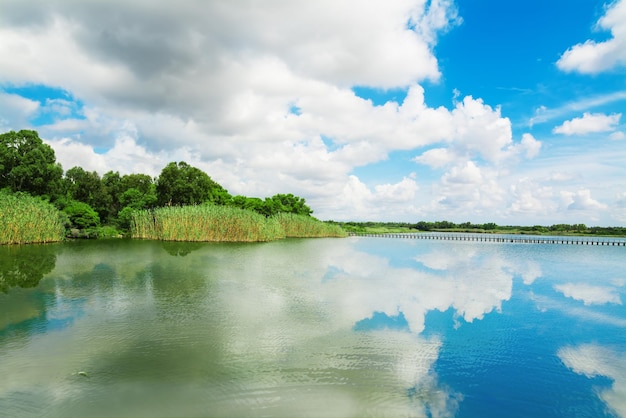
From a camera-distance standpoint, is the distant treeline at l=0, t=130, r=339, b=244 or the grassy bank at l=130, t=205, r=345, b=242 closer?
the distant treeline at l=0, t=130, r=339, b=244

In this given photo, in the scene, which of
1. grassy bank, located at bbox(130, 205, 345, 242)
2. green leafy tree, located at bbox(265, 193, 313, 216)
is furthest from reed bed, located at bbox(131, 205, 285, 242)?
green leafy tree, located at bbox(265, 193, 313, 216)

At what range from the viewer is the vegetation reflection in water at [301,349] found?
14.2 ft

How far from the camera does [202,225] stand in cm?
3016

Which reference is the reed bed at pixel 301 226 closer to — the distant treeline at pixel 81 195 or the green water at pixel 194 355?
the distant treeline at pixel 81 195

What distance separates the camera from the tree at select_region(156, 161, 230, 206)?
137ft

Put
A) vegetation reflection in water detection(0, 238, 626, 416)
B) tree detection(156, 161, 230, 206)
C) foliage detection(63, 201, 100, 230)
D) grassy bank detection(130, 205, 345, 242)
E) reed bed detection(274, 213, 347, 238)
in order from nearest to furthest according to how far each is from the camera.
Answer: vegetation reflection in water detection(0, 238, 626, 416)
grassy bank detection(130, 205, 345, 242)
foliage detection(63, 201, 100, 230)
tree detection(156, 161, 230, 206)
reed bed detection(274, 213, 347, 238)

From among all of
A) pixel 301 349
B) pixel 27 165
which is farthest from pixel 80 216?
pixel 301 349

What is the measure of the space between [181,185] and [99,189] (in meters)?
15.0

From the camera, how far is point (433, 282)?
42.7ft

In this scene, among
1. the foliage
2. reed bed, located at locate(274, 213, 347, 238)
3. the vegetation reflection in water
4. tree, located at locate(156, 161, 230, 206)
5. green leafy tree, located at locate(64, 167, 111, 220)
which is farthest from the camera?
green leafy tree, located at locate(64, 167, 111, 220)

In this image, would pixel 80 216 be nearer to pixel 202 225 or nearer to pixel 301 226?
pixel 202 225

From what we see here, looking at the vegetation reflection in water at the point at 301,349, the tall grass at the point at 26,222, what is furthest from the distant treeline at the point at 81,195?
the vegetation reflection in water at the point at 301,349

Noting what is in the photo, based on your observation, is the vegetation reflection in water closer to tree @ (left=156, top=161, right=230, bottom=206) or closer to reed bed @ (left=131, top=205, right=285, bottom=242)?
reed bed @ (left=131, top=205, right=285, bottom=242)

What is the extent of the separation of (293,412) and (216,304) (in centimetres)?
524
